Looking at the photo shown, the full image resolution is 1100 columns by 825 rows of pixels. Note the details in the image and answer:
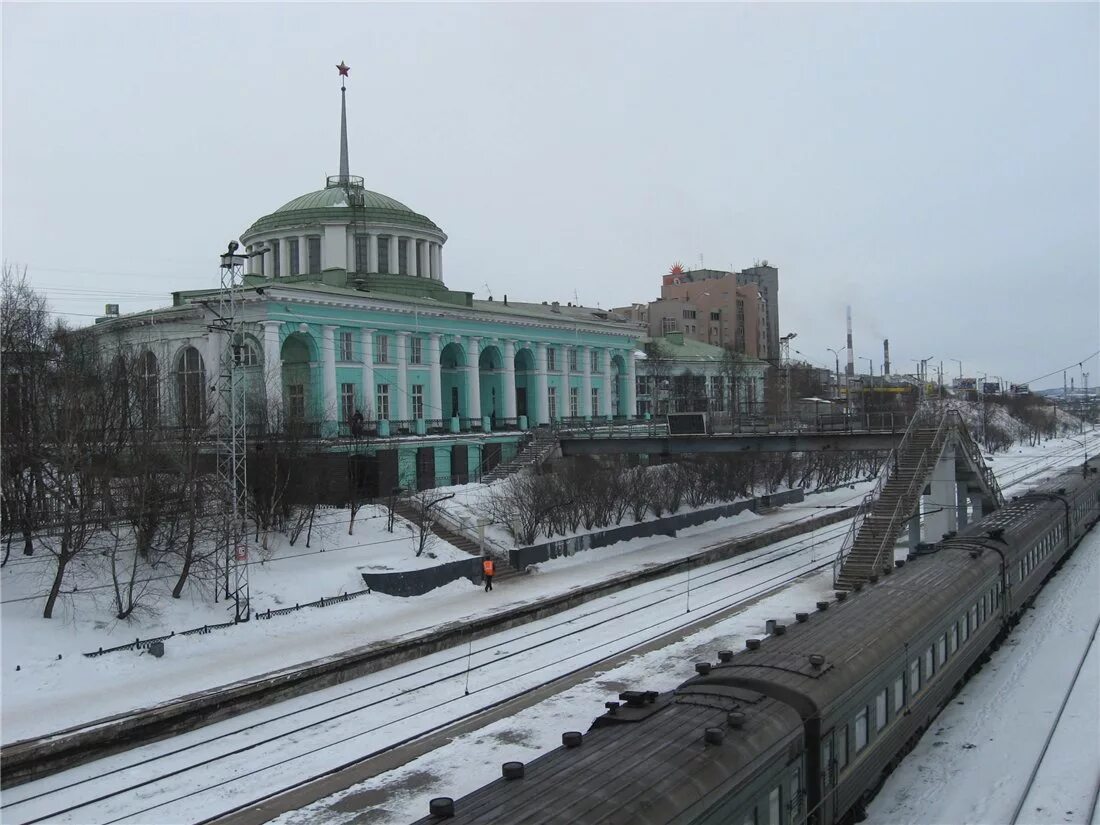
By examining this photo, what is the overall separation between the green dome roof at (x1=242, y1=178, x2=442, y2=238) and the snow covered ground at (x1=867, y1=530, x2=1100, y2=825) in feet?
152

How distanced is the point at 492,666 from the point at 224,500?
37.3 ft

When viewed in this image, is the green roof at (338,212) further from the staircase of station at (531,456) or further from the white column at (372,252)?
the staircase of station at (531,456)

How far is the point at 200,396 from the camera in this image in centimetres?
3759

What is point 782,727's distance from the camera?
470 inches

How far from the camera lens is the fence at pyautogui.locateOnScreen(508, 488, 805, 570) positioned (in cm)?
3947

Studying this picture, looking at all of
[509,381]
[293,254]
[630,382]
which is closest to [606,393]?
[630,382]

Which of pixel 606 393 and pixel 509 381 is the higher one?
pixel 509 381

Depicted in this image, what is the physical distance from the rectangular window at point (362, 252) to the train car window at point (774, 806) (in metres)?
53.0

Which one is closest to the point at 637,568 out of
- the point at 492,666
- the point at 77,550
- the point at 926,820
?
the point at 492,666

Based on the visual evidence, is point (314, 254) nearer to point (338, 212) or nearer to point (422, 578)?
point (338, 212)

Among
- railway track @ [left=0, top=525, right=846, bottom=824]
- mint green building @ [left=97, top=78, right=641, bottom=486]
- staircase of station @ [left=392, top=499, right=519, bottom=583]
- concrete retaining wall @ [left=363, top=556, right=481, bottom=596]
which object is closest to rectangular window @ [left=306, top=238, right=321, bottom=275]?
mint green building @ [left=97, top=78, right=641, bottom=486]

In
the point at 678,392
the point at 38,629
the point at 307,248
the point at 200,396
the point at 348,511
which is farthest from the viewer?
the point at 678,392

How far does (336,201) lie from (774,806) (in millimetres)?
55952

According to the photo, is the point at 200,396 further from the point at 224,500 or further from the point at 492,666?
the point at 492,666
